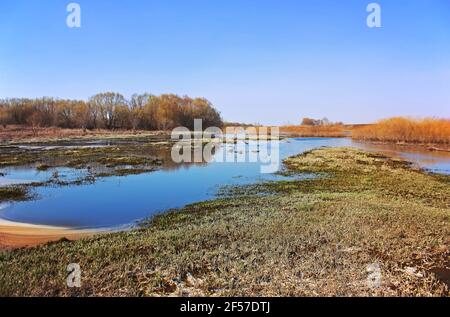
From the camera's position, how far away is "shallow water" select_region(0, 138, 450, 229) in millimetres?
11554

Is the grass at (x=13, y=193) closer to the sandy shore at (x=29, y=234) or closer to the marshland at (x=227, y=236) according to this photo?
the marshland at (x=227, y=236)

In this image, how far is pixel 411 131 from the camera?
51469mm

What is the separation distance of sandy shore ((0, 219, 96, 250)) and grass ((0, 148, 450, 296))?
1.06 m

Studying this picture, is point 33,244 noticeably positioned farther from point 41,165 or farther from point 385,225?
point 41,165

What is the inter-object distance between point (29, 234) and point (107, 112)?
92.1 meters

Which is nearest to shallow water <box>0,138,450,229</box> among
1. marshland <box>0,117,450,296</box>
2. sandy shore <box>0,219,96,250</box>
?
marshland <box>0,117,450,296</box>

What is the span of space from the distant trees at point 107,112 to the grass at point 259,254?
81978 millimetres

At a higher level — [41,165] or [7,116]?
[7,116]

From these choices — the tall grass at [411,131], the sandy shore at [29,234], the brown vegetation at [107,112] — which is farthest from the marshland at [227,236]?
the brown vegetation at [107,112]

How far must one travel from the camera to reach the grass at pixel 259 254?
219 inches

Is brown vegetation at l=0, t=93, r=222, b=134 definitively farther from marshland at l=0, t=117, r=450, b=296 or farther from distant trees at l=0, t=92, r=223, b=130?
marshland at l=0, t=117, r=450, b=296

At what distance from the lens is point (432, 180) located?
60.1 ft
